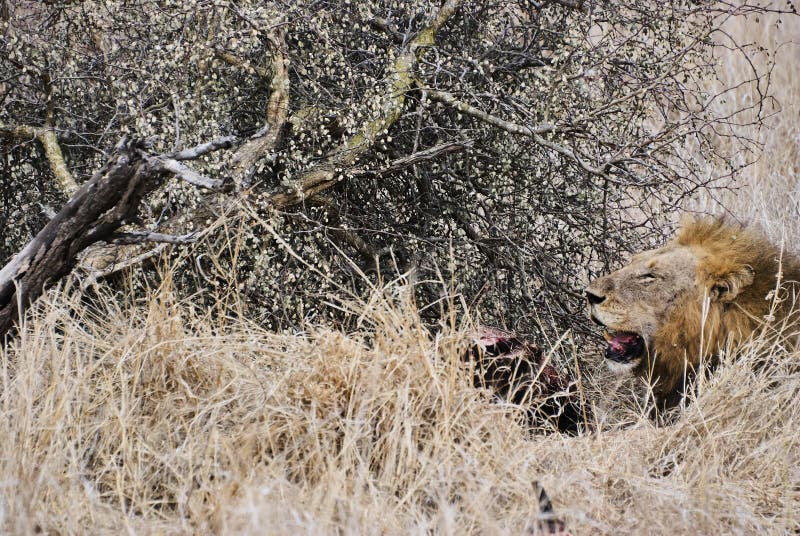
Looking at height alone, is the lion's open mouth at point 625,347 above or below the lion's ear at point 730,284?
below

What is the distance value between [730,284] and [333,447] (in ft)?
6.18

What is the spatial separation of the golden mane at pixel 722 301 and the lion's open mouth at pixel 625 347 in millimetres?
69

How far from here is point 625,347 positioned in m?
3.96

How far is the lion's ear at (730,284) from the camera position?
3.76 meters

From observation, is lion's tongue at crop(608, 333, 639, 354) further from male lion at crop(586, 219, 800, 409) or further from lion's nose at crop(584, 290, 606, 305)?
lion's nose at crop(584, 290, 606, 305)

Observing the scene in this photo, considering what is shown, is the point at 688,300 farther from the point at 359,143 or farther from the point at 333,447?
the point at 333,447

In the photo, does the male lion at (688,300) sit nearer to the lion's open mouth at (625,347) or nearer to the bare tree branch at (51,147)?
the lion's open mouth at (625,347)

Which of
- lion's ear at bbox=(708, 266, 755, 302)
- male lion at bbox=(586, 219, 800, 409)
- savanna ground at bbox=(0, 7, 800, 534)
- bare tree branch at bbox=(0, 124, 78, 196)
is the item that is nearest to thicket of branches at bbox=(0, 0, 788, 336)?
bare tree branch at bbox=(0, 124, 78, 196)

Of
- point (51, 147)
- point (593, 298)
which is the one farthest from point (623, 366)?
point (51, 147)

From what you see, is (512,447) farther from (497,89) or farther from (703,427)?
(497,89)

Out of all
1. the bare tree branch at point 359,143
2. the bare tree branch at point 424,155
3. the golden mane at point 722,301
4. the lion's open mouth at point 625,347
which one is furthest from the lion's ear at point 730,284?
the bare tree branch at point 359,143

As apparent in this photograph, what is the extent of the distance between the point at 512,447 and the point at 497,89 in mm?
2315

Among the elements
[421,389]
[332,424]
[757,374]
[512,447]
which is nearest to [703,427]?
[757,374]

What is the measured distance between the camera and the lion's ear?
3.76m
